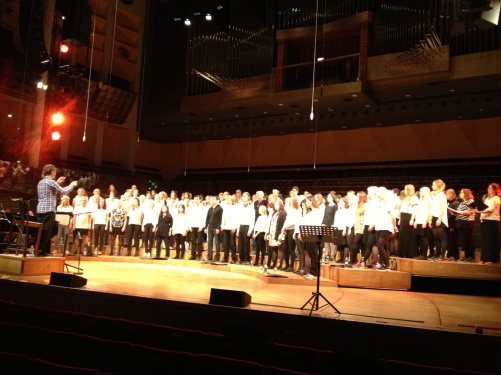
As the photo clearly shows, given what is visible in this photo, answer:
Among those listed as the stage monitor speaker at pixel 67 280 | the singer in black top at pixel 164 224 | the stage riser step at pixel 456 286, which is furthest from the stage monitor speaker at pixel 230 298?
the singer in black top at pixel 164 224

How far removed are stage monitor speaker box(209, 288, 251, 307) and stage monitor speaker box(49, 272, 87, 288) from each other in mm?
1714

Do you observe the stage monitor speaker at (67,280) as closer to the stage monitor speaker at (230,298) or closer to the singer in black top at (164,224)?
the stage monitor speaker at (230,298)

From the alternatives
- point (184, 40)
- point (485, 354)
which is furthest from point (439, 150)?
point (485, 354)

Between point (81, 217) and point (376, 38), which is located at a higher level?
point (376, 38)

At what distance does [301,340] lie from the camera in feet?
14.2

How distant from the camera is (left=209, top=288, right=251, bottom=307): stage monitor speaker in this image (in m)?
4.65

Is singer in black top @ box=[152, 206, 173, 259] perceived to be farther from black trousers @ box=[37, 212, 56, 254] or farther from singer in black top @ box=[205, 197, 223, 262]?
black trousers @ box=[37, 212, 56, 254]

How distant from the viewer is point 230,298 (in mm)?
4723

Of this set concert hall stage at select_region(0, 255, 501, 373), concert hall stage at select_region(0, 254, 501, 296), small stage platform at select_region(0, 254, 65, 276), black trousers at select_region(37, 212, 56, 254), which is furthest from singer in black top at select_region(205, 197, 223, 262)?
small stage platform at select_region(0, 254, 65, 276)

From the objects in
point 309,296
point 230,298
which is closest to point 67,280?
point 230,298

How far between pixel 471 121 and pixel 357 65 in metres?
3.85

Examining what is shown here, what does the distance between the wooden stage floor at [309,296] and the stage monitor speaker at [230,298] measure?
0.31 ft

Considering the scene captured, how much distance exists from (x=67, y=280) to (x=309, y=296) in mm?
3031

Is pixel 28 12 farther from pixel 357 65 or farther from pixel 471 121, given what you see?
pixel 471 121
